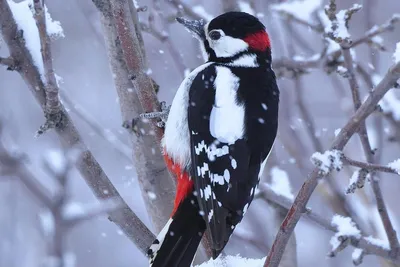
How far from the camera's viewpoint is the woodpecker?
2322 millimetres

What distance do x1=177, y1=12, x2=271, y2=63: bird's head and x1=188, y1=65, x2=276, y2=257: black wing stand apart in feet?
1.25

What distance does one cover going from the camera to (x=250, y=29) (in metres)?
2.97

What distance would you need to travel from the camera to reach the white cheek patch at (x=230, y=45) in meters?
3.01

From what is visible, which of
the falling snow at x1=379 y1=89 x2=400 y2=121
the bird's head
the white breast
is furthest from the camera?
the bird's head

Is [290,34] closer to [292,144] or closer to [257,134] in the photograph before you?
[292,144]

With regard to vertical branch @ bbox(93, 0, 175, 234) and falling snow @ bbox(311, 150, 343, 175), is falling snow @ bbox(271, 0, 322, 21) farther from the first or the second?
falling snow @ bbox(311, 150, 343, 175)

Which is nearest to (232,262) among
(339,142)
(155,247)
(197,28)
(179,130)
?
(155,247)

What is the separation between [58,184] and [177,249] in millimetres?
1265

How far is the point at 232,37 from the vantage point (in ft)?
9.86

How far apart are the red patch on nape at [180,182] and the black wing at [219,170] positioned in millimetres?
37

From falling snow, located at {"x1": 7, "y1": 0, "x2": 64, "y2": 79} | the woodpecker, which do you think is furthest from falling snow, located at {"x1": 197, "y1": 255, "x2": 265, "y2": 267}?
falling snow, located at {"x1": 7, "y1": 0, "x2": 64, "y2": 79}

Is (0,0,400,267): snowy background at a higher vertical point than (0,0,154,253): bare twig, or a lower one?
lower

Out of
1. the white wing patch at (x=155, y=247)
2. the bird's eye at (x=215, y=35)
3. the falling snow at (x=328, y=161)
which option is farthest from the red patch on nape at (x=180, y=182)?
the falling snow at (x=328, y=161)

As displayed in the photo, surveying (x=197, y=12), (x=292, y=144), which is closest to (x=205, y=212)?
(x=292, y=144)
